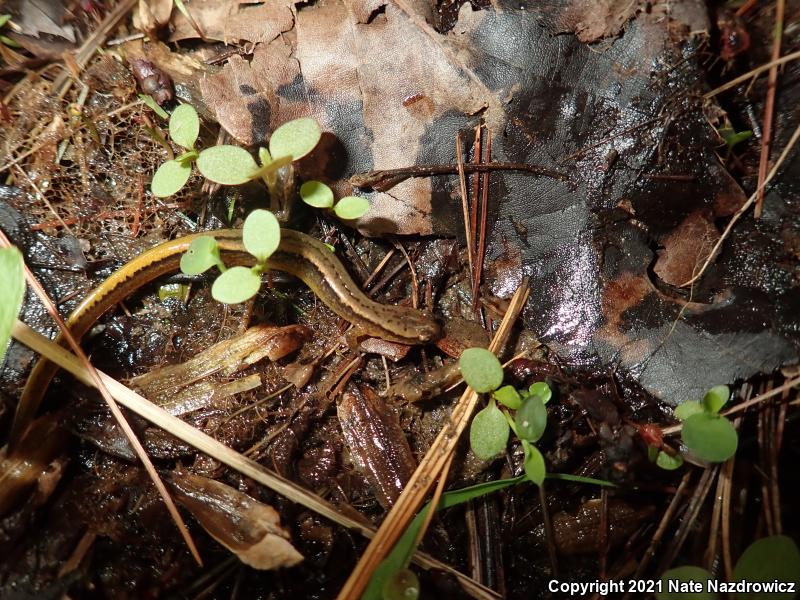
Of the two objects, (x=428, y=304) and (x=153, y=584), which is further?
(x=428, y=304)

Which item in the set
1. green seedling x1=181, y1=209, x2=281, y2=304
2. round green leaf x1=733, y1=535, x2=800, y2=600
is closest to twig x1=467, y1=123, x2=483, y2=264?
green seedling x1=181, y1=209, x2=281, y2=304

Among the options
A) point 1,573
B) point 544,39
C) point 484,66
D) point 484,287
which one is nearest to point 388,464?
point 484,287

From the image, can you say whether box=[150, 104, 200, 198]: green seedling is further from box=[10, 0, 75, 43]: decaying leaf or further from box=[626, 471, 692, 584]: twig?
box=[626, 471, 692, 584]: twig

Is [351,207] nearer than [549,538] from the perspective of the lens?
No

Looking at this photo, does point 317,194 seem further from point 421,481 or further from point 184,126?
point 421,481

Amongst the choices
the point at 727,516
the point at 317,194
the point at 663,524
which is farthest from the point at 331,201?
the point at 727,516

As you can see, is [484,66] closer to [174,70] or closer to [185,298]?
[174,70]
